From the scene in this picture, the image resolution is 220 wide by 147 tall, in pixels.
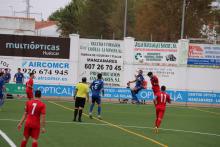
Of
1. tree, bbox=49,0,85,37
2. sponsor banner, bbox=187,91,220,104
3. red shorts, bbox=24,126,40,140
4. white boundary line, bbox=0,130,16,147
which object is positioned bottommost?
white boundary line, bbox=0,130,16,147

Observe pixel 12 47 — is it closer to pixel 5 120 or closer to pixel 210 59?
pixel 210 59

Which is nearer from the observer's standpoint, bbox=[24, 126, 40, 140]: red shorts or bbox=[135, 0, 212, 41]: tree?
bbox=[24, 126, 40, 140]: red shorts

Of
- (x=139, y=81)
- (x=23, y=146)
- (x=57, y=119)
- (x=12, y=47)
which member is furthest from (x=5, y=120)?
(x=12, y=47)

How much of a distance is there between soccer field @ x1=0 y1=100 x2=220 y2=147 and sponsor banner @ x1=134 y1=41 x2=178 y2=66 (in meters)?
13.7

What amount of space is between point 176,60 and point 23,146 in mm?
31190

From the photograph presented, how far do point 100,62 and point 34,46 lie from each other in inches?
188

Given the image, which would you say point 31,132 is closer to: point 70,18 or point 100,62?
point 100,62

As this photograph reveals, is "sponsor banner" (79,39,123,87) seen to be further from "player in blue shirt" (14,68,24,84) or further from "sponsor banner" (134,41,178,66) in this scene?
"player in blue shirt" (14,68,24,84)

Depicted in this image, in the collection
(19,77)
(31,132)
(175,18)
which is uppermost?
(175,18)

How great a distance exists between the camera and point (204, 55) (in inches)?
1775

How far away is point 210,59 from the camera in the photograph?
4531cm

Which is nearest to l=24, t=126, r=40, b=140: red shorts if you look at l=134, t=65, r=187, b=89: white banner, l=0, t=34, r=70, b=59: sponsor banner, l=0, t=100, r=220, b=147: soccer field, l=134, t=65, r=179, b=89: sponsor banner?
l=0, t=100, r=220, b=147: soccer field

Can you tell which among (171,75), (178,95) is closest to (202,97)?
(178,95)

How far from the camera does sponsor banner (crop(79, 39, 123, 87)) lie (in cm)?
4384
